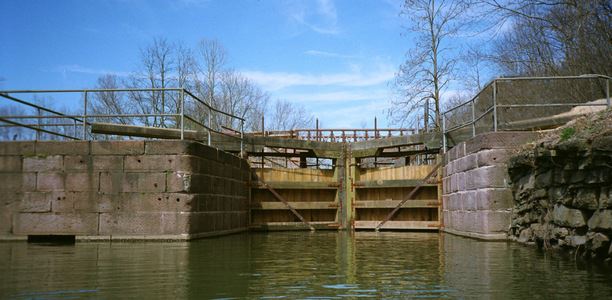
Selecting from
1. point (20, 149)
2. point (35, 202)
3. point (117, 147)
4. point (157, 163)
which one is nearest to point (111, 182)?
point (117, 147)

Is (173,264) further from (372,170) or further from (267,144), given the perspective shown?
(372,170)

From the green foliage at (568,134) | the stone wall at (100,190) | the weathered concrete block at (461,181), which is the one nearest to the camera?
the green foliage at (568,134)

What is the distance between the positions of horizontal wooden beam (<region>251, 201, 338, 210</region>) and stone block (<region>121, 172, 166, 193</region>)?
492 centimetres

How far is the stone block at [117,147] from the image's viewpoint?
9.91 meters

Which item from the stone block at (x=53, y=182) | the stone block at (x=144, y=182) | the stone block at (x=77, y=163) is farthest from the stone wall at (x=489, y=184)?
the stone block at (x=53, y=182)

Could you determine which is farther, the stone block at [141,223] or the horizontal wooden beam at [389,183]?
the horizontal wooden beam at [389,183]

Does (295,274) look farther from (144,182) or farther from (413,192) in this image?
(413,192)

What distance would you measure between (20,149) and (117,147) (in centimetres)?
178

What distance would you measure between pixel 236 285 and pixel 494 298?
195 centimetres

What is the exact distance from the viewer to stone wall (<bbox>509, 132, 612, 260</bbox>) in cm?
589

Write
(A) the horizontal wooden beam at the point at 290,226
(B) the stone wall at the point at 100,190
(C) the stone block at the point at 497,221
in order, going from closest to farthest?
(C) the stone block at the point at 497,221 < (B) the stone wall at the point at 100,190 < (A) the horizontal wooden beam at the point at 290,226

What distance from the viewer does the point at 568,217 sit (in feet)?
22.1

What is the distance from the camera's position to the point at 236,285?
4531mm

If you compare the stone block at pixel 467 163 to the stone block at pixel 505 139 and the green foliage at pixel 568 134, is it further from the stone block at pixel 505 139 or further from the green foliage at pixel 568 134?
the green foliage at pixel 568 134
